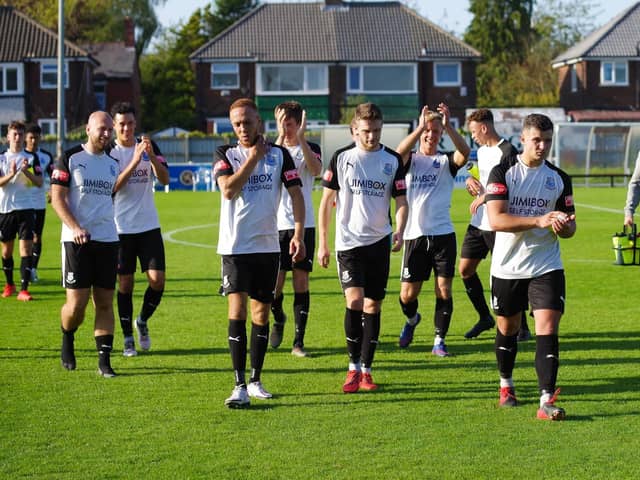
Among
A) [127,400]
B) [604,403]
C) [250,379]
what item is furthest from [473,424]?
[127,400]

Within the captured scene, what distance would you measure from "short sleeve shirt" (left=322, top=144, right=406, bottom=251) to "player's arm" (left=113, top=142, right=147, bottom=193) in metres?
1.70

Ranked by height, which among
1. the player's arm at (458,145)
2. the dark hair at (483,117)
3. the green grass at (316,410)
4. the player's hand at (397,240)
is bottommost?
the green grass at (316,410)

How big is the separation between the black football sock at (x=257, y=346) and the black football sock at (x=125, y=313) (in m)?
2.30

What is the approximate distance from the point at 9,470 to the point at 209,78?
61641 mm

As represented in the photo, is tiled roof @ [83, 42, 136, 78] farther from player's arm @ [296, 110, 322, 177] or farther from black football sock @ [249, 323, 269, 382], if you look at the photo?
black football sock @ [249, 323, 269, 382]

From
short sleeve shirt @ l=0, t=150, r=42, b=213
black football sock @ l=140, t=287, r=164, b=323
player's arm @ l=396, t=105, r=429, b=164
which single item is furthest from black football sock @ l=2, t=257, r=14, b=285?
player's arm @ l=396, t=105, r=429, b=164

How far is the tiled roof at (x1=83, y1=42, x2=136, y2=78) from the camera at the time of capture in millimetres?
72812

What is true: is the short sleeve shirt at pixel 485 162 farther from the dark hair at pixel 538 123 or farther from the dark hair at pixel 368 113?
the dark hair at pixel 538 123

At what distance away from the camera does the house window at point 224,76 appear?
66.4 m

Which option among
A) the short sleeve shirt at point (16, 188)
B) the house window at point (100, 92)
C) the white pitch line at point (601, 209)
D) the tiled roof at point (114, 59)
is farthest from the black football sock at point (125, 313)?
the house window at point (100, 92)

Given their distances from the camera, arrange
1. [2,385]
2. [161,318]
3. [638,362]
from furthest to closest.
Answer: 1. [161,318]
2. [638,362]
3. [2,385]

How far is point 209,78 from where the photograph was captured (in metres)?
66.5

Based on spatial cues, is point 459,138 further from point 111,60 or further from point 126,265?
point 111,60

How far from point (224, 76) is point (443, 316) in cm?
5821
